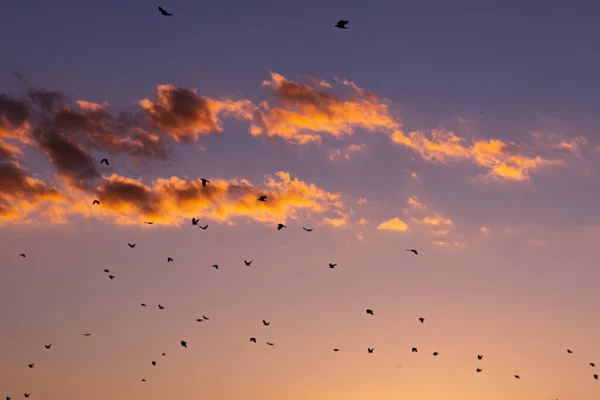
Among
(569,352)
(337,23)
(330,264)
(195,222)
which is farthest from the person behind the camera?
(569,352)

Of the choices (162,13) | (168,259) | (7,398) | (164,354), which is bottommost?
(7,398)

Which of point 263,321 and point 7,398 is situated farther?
point 7,398

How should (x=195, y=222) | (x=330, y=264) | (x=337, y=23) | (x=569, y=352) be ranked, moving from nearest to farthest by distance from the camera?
(x=337, y=23) → (x=195, y=222) → (x=330, y=264) → (x=569, y=352)

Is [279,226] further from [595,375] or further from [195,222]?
[595,375]

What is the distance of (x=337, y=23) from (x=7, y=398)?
65107 millimetres

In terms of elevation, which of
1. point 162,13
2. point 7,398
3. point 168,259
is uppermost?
point 162,13

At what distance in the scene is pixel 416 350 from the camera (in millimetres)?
99750

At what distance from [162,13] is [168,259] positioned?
115ft

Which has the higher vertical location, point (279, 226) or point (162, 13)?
point (162, 13)

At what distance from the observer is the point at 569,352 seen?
96375 mm

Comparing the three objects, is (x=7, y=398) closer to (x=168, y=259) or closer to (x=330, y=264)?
(x=168, y=259)

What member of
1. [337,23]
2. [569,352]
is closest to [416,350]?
[569,352]

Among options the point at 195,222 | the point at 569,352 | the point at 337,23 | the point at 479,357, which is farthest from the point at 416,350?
the point at 337,23

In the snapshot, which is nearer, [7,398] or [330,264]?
[330,264]
